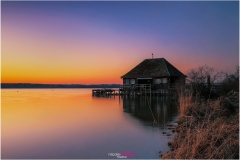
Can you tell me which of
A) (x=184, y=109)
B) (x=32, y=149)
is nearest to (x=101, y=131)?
(x=32, y=149)

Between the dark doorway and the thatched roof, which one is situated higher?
the thatched roof

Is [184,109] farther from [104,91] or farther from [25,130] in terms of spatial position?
[104,91]

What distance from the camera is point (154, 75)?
3641 cm

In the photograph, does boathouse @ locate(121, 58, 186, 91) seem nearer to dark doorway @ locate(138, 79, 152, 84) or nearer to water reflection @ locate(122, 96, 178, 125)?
dark doorway @ locate(138, 79, 152, 84)

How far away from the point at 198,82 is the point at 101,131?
13.5 metres

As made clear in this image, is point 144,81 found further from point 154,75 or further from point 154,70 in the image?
point 154,75

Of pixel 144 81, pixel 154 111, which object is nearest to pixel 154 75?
pixel 144 81

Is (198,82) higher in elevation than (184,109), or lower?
higher

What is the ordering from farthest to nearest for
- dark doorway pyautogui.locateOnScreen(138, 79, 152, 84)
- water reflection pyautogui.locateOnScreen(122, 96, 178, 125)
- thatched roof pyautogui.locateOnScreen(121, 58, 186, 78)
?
dark doorway pyautogui.locateOnScreen(138, 79, 152, 84) → thatched roof pyautogui.locateOnScreen(121, 58, 186, 78) → water reflection pyautogui.locateOnScreen(122, 96, 178, 125)

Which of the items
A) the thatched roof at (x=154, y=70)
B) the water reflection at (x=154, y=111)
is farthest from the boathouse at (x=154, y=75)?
the water reflection at (x=154, y=111)

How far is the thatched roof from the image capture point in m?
36.2

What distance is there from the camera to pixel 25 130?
11.7m

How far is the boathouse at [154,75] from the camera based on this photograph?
35.7 m

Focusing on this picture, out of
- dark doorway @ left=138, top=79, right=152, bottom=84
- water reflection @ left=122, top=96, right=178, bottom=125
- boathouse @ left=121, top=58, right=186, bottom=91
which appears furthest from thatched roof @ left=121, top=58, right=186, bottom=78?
water reflection @ left=122, top=96, right=178, bottom=125
